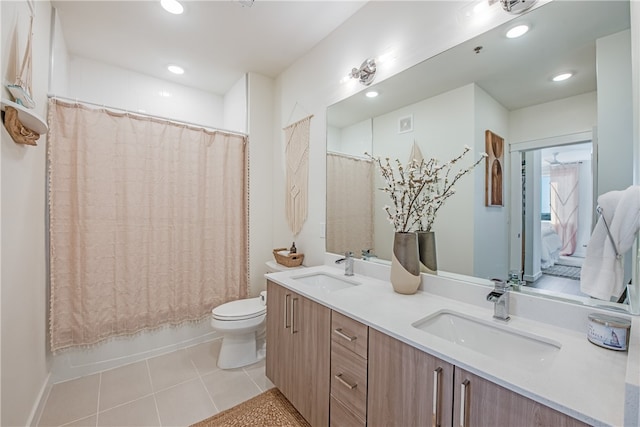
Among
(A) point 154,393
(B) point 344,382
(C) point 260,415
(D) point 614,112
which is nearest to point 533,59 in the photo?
(D) point 614,112

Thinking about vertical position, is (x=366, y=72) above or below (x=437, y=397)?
above

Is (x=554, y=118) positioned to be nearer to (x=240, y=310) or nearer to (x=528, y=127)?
(x=528, y=127)

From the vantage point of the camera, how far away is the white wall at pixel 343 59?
1438 mm

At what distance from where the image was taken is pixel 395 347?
3.30 feet

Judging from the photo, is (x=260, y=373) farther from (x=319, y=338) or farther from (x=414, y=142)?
(x=414, y=142)

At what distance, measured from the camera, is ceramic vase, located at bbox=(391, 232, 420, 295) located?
Result: 143 cm

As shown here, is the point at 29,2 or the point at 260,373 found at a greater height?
the point at 29,2

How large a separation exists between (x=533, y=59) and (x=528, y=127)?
0.30 meters

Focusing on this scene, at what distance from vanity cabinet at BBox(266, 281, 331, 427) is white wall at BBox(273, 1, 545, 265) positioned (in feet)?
2.35

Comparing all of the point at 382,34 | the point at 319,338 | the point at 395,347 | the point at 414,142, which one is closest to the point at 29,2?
the point at 382,34

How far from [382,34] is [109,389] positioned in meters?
3.20

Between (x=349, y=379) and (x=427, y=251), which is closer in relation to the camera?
(x=349, y=379)

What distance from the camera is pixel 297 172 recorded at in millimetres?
Answer: 2574

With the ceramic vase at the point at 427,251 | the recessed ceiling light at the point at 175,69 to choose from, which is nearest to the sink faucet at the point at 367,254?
the ceramic vase at the point at 427,251
